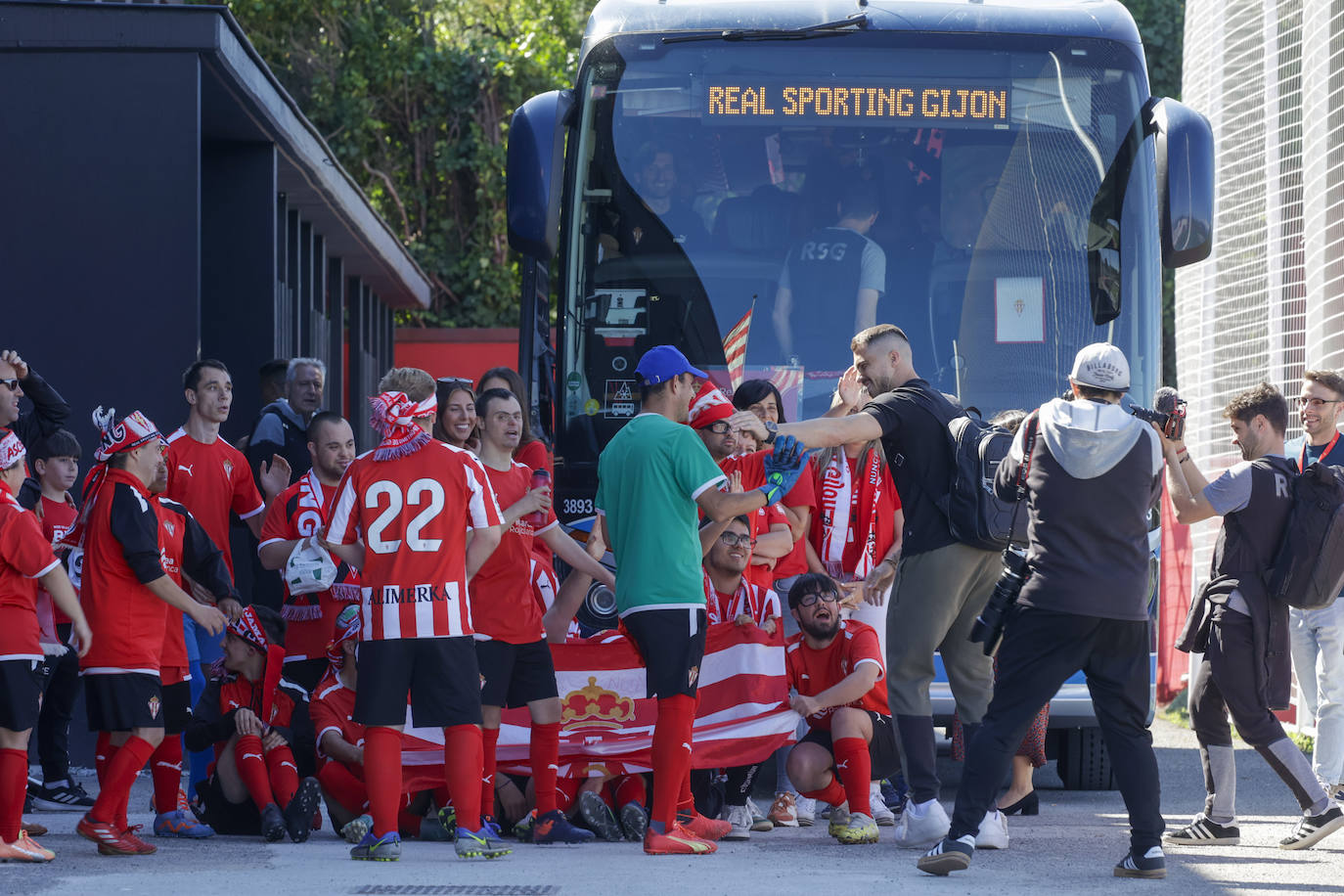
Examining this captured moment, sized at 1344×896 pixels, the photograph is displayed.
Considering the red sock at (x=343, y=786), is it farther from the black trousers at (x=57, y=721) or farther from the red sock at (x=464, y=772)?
the black trousers at (x=57, y=721)

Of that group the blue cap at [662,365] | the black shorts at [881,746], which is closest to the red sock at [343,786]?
the black shorts at [881,746]

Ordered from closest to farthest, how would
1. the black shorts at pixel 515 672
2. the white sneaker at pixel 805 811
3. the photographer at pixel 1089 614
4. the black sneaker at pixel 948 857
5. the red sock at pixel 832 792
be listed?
the black sneaker at pixel 948 857
the photographer at pixel 1089 614
the black shorts at pixel 515 672
the red sock at pixel 832 792
the white sneaker at pixel 805 811

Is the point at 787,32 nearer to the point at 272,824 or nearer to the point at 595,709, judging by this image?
the point at 595,709

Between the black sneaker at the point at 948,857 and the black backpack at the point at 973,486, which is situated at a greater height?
the black backpack at the point at 973,486

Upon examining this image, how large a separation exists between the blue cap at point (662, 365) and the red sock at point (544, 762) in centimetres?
151

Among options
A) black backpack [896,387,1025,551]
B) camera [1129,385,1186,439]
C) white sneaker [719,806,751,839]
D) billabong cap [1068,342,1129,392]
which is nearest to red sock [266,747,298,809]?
white sneaker [719,806,751,839]

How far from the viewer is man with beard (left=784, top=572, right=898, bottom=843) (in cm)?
720

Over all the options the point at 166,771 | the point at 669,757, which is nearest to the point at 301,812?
the point at 166,771

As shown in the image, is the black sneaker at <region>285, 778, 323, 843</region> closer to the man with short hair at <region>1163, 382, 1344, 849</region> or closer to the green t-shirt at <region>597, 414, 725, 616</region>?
the green t-shirt at <region>597, 414, 725, 616</region>

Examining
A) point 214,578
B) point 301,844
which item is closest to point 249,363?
point 214,578

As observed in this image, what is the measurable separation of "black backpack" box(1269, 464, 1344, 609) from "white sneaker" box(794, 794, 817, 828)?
223 cm

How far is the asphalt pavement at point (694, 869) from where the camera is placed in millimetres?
5691

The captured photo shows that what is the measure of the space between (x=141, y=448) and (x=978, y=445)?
10.9ft

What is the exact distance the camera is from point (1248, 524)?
723 cm
